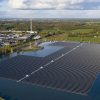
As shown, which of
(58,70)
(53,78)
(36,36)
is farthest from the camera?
(36,36)

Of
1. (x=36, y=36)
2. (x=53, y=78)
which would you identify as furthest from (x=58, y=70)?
(x=36, y=36)

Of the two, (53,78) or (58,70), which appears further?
(58,70)

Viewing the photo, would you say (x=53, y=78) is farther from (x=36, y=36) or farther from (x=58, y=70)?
(x=36, y=36)

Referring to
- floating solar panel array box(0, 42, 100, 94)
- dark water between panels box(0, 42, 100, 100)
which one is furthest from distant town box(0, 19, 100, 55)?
dark water between panels box(0, 42, 100, 100)

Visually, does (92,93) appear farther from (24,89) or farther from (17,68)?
(17,68)

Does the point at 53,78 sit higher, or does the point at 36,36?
the point at 36,36

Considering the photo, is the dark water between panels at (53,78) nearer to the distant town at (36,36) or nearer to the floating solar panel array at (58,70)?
the floating solar panel array at (58,70)

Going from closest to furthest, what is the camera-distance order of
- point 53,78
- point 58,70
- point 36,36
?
point 53,78 → point 58,70 → point 36,36

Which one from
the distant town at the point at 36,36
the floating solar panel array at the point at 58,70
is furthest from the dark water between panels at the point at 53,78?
the distant town at the point at 36,36

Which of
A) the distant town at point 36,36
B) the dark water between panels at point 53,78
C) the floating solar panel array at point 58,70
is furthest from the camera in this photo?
the distant town at point 36,36

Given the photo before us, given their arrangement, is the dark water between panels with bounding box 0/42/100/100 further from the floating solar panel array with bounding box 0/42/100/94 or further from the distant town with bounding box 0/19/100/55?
the distant town with bounding box 0/19/100/55
